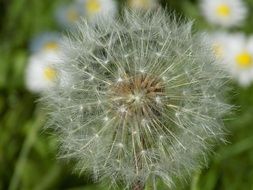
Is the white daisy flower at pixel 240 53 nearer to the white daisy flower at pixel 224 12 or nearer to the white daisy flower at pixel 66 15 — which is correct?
the white daisy flower at pixel 224 12

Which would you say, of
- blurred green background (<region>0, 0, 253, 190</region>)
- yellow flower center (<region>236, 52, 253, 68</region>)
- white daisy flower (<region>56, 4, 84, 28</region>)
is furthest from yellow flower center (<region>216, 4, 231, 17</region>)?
white daisy flower (<region>56, 4, 84, 28</region>)

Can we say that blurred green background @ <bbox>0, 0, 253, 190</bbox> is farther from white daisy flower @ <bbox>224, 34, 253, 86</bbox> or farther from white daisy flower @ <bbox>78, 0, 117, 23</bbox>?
white daisy flower @ <bbox>78, 0, 117, 23</bbox>

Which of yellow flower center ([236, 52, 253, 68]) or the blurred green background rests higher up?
yellow flower center ([236, 52, 253, 68])

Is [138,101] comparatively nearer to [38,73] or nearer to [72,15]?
[38,73]

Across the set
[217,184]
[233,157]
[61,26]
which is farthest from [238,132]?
[61,26]

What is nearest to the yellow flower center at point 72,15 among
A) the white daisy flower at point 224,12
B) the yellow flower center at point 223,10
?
the white daisy flower at point 224,12

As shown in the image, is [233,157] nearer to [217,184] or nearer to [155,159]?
[217,184]

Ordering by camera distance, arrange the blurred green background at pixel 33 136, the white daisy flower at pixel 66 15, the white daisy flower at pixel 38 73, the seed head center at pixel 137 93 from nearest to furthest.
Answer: the seed head center at pixel 137 93
the blurred green background at pixel 33 136
the white daisy flower at pixel 38 73
the white daisy flower at pixel 66 15
